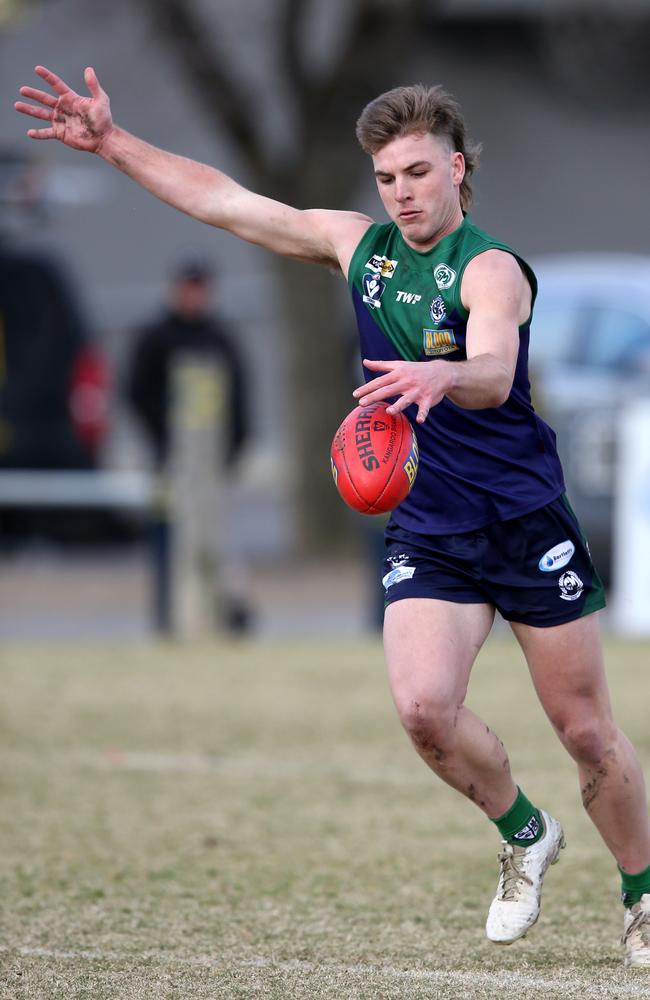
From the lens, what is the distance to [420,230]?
16.2ft

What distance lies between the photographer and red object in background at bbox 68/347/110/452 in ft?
51.1

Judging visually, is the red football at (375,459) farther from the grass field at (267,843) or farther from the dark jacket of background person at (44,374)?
the dark jacket of background person at (44,374)

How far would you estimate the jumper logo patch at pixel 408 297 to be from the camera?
4934 mm

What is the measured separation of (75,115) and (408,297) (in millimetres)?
1315

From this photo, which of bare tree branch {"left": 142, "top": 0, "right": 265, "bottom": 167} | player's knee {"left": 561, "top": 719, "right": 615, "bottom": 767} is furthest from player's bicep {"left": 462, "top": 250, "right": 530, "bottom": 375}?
bare tree branch {"left": 142, "top": 0, "right": 265, "bottom": 167}

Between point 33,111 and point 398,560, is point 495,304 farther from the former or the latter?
point 33,111

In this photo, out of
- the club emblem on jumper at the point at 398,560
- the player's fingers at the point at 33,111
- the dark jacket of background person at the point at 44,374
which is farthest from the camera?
the dark jacket of background person at the point at 44,374

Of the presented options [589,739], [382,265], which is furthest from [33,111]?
[589,739]

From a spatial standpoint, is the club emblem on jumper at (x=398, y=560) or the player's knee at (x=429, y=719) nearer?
the player's knee at (x=429, y=719)

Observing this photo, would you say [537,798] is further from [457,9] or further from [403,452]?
[457,9]

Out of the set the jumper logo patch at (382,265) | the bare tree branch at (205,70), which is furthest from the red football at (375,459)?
the bare tree branch at (205,70)

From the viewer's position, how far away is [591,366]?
43.4 ft

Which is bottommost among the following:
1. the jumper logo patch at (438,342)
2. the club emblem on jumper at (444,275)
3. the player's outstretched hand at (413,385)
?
the player's outstretched hand at (413,385)

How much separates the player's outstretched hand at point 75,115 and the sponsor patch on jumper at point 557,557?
1.84 meters
